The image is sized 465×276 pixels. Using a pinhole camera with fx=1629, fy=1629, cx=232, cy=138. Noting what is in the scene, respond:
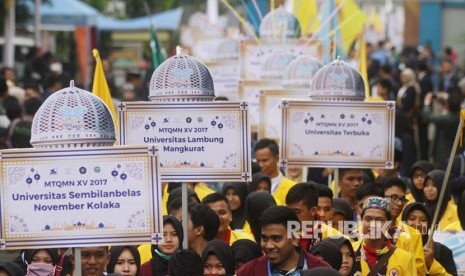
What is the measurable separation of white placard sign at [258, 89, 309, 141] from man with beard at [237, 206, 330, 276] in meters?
7.04

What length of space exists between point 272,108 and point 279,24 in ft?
10.3

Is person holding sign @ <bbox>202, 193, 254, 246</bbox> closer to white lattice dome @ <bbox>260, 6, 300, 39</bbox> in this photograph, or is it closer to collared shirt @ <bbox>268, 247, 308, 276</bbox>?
collared shirt @ <bbox>268, 247, 308, 276</bbox>

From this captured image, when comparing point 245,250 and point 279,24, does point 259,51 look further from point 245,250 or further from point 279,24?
point 245,250

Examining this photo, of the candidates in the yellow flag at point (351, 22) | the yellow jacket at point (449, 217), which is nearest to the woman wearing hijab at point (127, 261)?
the yellow jacket at point (449, 217)

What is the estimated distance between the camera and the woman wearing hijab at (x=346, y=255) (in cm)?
998

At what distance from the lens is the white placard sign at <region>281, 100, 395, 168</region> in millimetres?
12516

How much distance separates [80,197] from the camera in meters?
8.76

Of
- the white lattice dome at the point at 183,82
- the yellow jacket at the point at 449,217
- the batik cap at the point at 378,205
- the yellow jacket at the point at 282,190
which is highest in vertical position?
the white lattice dome at the point at 183,82

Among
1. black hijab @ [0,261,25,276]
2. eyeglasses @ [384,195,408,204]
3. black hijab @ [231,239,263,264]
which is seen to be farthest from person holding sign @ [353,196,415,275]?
black hijab @ [0,261,25,276]

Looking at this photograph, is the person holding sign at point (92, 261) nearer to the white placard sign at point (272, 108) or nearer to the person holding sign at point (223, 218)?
the person holding sign at point (223, 218)

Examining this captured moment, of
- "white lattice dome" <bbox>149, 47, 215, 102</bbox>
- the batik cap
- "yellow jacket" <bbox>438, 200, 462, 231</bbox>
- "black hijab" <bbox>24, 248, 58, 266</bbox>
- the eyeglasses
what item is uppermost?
"white lattice dome" <bbox>149, 47, 215, 102</bbox>

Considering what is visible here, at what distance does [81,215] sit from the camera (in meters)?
8.73

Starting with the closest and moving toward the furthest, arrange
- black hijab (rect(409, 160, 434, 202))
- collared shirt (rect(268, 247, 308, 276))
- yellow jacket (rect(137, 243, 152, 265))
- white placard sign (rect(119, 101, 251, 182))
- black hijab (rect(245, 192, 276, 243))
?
collared shirt (rect(268, 247, 308, 276)) → white placard sign (rect(119, 101, 251, 182)) → yellow jacket (rect(137, 243, 152, 265)) → black hijab (rect(245, 192, 276, 243)) → black hijab (rect(409, 160, 434, 202))

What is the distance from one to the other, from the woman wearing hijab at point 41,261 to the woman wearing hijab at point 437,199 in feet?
13.1
